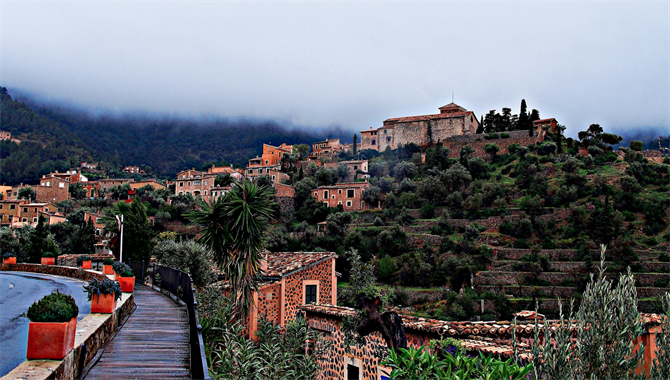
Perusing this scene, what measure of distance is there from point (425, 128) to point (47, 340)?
75001 millimetres

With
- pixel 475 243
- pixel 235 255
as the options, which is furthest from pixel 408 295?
pixel 235 255

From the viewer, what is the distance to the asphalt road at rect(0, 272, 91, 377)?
7.90 metres

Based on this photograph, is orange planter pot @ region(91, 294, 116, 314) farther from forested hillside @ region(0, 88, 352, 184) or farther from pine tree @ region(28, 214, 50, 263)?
forested hillside @ region(0, 88, 352, 184)

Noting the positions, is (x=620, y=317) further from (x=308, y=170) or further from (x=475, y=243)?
(x=308, y=170)

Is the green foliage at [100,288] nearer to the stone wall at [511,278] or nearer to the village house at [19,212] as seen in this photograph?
the stone wall at [511,278]

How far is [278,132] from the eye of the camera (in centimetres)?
19675

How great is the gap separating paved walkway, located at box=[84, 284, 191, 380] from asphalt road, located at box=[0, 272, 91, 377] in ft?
4.32

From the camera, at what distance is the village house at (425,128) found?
75.3 meters

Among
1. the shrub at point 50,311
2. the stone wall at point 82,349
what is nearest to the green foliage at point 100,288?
the stone wall at point 82,349

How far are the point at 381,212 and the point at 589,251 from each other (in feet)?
78.5

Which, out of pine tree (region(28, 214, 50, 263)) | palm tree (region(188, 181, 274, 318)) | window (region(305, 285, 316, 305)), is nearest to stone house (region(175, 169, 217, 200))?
pine tree (region(28, 214, 50, 263))

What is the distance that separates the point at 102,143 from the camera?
175 metres

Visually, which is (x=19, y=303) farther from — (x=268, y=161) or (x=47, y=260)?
(x=268, y=161)

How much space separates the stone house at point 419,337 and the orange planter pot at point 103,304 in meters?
5.49
